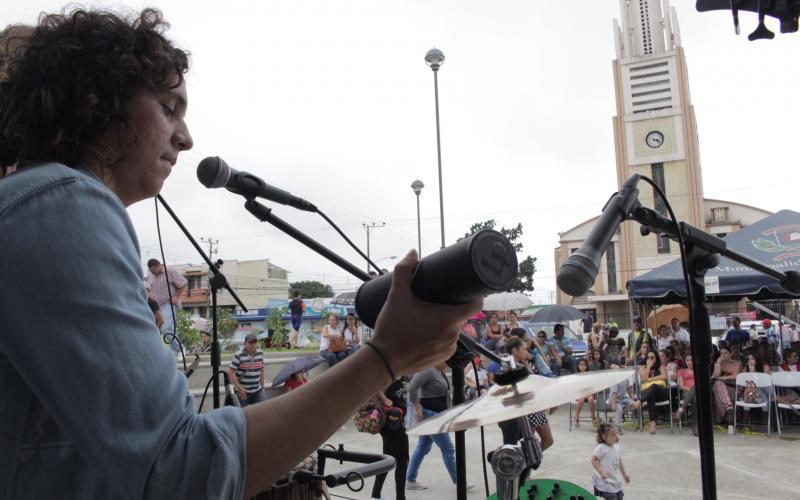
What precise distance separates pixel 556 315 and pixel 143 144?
65.1 ft

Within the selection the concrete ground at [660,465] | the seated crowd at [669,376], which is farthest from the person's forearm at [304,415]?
the seated crowd at [669,376]

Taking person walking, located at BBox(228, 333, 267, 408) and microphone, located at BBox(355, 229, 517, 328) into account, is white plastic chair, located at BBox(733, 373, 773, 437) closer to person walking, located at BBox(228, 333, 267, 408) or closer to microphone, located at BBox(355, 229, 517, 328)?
person walking, located at BBox(228, 333, 267, 408)

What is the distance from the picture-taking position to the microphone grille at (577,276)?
1721mm

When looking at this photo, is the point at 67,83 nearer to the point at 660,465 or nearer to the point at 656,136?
the point at 660,465

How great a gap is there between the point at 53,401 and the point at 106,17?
2.62ft

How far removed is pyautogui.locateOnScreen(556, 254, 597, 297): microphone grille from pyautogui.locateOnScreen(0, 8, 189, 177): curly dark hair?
1.22 metres

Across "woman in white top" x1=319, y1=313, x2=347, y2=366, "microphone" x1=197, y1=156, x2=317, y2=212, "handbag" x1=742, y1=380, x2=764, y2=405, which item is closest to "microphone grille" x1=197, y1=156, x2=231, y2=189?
"microphone" x1=197, y1=156, x2=317, y2=212

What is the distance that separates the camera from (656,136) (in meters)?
49.0

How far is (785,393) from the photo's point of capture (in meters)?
10.5

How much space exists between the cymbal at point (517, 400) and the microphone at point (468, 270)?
1.34m

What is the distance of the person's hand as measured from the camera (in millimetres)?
961

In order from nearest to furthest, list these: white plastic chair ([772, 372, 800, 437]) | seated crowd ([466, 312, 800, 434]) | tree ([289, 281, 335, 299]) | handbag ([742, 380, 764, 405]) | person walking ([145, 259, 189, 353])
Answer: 1. person walking ([145, 259, 189, 353])
2. white plastic chair ([772, 372, 800, 437])
3. handbag ([742, 380, 764, 405])
4. seated crowd ([466, 312, 800, 434])
5. tree ([289, 281, 335, 299])

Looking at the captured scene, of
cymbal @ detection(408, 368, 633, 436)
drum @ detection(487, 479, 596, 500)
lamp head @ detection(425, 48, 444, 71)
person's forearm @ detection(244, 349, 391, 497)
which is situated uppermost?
lamp head @ detection(425, 48, 444, 71)

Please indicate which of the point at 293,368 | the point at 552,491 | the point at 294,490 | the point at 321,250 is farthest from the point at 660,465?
the point at 321,250
